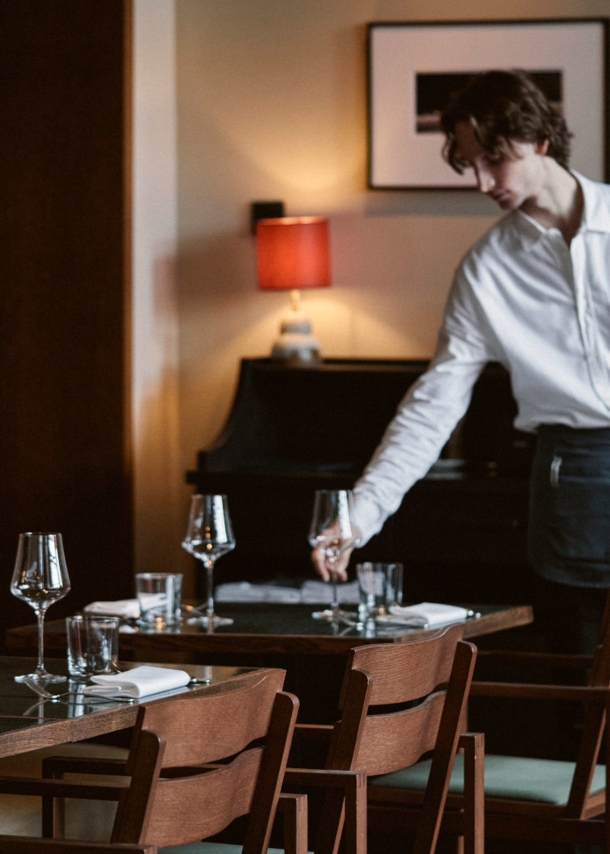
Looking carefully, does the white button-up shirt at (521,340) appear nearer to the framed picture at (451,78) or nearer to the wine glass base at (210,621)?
the wine glass base at (210,621)

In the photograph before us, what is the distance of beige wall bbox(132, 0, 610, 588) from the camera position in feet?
14.6

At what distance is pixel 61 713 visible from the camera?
1646 mm

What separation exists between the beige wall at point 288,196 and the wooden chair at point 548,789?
233 centimetres

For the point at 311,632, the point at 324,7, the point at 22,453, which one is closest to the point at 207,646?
the point at 311,632

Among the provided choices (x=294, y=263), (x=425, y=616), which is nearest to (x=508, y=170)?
(x=425, y=616)

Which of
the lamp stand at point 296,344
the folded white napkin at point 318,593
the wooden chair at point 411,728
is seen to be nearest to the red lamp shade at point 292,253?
the lamp stand at point 296,344

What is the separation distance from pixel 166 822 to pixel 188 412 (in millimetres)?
3291

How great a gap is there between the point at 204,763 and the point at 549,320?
145 cm

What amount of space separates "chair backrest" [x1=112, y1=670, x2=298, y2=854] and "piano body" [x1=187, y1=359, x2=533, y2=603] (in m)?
2.27

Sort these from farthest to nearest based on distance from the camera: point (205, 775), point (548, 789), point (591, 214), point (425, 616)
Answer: point (591, 214)
point (425, 616)
point (548, 789)
point (205, 775)

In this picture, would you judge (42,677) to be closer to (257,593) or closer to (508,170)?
(508,170)

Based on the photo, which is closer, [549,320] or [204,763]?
[204,763]

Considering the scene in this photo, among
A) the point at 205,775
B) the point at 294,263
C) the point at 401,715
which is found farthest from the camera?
the point at 294,263

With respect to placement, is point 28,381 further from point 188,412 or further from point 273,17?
point 273,17
